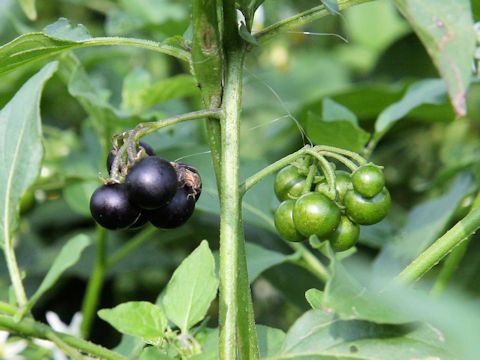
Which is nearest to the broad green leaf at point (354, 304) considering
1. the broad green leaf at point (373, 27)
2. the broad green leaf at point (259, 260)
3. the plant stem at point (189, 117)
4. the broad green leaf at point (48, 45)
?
the plant stem at point (189, 117)

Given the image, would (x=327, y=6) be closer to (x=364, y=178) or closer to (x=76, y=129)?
(x=364, y=178)

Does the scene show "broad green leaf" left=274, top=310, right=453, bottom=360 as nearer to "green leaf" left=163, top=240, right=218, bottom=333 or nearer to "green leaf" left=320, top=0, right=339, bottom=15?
"green leaf" left=163, top=240, right=218, bottom=333

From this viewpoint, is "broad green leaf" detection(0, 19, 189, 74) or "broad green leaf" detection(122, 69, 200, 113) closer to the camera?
"broad green leaf" detection(0, 19, 189, 74)

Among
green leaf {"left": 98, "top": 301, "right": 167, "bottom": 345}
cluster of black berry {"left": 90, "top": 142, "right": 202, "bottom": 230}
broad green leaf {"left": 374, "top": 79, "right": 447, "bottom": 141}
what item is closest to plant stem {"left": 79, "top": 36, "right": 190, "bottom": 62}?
cluster of black berry {"left": 90, "top": 142, "right": 202, "bottom": 230}

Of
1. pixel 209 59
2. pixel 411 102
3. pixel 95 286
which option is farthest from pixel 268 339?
pixel 95 286

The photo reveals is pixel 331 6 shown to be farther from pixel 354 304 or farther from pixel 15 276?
pixel 15 276

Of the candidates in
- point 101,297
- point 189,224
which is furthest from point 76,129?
point 189,224

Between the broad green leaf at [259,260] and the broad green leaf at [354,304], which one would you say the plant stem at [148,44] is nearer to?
the broad green leaf at [354,304]
